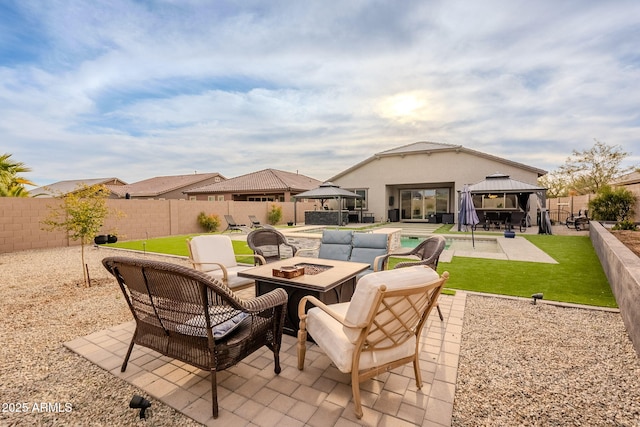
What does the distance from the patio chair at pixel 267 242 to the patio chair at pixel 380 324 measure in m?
2.97

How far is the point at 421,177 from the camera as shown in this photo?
19.0m

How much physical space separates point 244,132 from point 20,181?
31.9 feet

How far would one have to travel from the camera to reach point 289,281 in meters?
3.15

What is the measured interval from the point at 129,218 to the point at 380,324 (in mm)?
13837

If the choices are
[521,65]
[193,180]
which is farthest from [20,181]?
[193,180]

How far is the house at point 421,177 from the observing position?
57.4ft

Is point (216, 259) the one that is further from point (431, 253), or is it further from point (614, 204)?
point (614, 204)

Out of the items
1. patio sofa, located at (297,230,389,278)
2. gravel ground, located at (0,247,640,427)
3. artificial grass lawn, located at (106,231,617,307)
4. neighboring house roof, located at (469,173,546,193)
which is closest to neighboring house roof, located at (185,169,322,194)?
neighboring house roof, located at (469,173,546,193)

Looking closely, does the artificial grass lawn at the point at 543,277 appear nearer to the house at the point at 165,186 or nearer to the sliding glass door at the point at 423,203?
the sliding glass door at the point at 423,203

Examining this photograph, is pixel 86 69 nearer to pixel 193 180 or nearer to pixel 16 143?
pixel 16 143

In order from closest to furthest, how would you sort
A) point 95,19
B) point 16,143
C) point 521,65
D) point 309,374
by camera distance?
point 309,374 → point 95,19 → point 521,65 → point 16,143

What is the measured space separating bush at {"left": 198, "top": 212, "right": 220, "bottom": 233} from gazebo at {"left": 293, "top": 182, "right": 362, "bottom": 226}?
4.74m

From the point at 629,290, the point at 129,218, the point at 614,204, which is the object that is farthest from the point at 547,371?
the point at 614,204

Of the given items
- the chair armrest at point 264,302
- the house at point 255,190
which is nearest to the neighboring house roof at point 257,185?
the house at point 255,190
